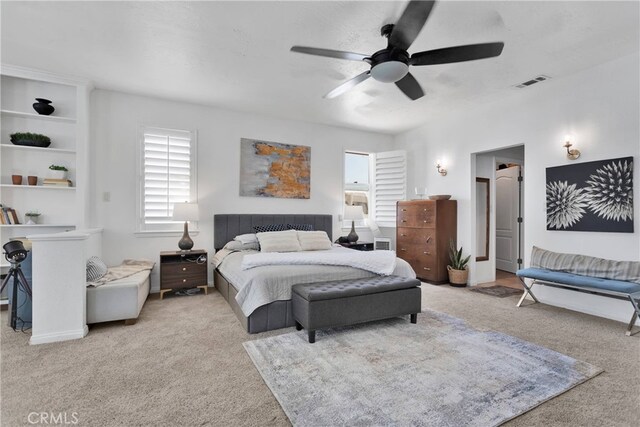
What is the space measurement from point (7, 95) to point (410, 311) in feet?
18.2

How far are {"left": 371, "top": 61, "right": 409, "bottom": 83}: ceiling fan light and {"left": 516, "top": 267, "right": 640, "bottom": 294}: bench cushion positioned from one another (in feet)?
9.39

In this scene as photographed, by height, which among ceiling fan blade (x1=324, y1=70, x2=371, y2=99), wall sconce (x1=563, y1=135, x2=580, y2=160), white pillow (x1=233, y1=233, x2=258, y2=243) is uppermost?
ceiling fan blade (x1=324, y1=70, x2=371, y2=99)

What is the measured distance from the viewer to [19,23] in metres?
2.86

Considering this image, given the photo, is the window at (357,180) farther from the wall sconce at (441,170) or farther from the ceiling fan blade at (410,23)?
the ceiling fan blade at (410,23)

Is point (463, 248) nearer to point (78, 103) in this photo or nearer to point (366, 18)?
point (366, 18)

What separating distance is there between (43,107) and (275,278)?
148 inches

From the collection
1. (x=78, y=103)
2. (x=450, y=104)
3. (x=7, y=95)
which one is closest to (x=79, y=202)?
(x=78, y=103)

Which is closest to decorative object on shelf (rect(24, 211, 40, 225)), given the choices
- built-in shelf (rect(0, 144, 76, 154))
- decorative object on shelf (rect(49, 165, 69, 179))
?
decorative object on shelf (rect(49, 165, 69, 179))

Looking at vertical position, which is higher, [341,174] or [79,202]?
[341,174]

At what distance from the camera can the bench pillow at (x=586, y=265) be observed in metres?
3.24

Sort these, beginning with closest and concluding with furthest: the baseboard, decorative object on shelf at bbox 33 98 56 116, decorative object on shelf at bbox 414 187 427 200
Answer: the baseboard < decorative object on shelf at bbox 33 98 56 116 < decorative object on shelf at bbox 414 187 427 200

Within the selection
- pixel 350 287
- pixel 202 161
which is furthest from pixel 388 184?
pixel 350 287

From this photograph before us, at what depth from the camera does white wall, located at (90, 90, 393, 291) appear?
14.6 ft

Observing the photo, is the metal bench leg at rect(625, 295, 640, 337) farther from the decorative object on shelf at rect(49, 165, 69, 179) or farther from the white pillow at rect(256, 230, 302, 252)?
the decorative object on shelf at rect(49, 165, 69, 179)
